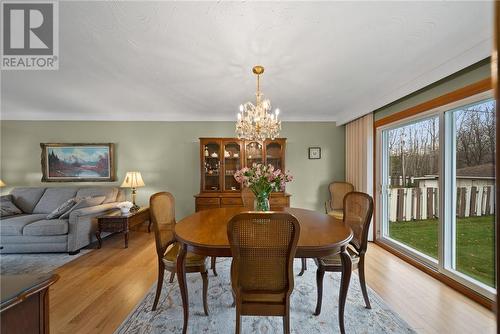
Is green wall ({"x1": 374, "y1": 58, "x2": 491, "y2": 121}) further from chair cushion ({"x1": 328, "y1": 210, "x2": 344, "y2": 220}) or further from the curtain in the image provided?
chair cushion ({"x1": 328, "y1": 210, "x2": 344, "y2": 220})

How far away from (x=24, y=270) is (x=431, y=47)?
5046 mm

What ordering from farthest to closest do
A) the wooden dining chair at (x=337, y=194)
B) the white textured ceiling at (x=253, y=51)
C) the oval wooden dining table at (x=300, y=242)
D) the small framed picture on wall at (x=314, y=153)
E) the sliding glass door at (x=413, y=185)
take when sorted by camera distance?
the small framed picture on wall at (x=314, y=153) → the wooden dining chair at (x=337, y=194) → the sliding glass door at (x=413, y=185) → the white textured ceiling at (x=253, y=51) → the oval wooden dining table at (x=300, y=242)

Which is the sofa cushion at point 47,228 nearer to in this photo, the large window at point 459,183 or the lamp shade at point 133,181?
the lamp shade at point 133,181

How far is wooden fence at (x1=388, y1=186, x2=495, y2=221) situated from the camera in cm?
215

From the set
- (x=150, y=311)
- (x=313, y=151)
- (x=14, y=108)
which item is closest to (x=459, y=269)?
(x=313, y=151)

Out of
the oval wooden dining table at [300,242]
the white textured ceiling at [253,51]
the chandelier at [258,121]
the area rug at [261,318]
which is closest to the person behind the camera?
the oval wooden dining table at [300,242]

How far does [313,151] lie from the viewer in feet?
13.8

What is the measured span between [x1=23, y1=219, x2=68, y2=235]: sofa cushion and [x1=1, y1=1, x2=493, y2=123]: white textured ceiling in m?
1.90

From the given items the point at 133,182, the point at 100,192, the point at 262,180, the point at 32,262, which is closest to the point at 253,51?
the point at 262,180

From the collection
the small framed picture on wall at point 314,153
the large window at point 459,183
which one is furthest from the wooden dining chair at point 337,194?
the large window at point 459,183

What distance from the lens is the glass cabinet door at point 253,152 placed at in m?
3.86

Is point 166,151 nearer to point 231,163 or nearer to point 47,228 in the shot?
point 231,163

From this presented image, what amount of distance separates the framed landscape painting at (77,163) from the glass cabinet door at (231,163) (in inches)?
89.3

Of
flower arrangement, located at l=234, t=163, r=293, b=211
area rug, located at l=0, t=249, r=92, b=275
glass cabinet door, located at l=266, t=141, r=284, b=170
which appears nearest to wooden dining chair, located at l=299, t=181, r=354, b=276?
glass cabinet door, located at l=266, t=141, r=284, b=170
